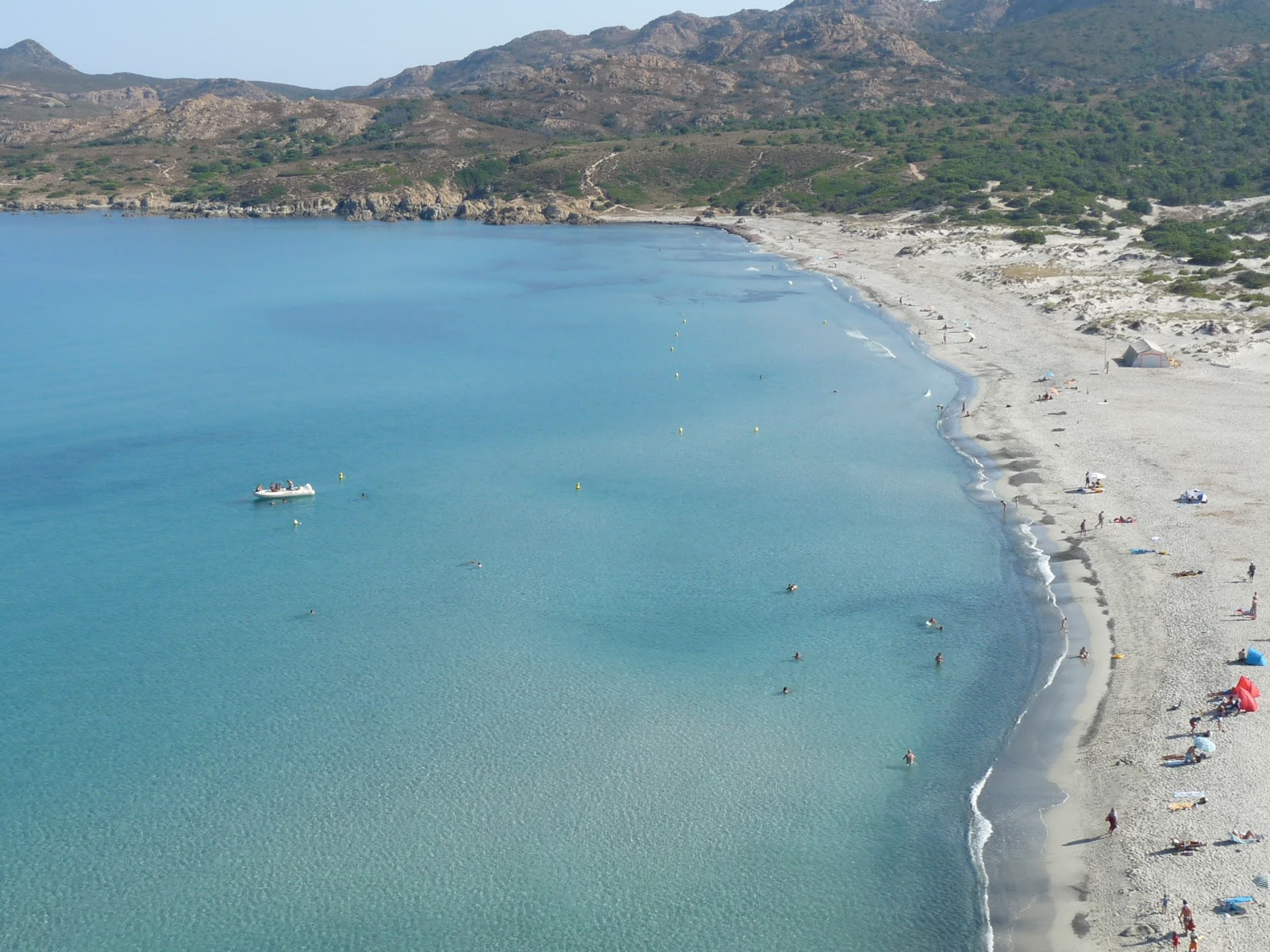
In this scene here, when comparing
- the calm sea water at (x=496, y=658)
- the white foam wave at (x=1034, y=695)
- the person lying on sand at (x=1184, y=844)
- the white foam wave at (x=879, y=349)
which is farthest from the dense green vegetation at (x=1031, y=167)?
the person lying on sand at (x=1184, y=844)

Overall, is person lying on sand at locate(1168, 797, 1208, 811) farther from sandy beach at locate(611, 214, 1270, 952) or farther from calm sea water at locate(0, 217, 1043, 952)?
calm sea water at locate(0, 217, 1043, 952)

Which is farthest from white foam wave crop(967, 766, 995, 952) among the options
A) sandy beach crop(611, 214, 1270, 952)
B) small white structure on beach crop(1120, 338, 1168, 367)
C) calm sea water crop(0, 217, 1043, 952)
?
small white structure on beach crop(1120, 338, 1168, 367)

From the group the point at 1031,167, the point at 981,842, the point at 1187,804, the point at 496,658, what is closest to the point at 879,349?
the point at 496,658

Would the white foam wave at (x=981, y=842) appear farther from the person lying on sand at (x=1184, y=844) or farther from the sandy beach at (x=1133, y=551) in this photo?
the person lying on sand at (x=1184, y=844)

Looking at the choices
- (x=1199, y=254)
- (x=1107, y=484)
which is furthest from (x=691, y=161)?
(x=1107, y=484)

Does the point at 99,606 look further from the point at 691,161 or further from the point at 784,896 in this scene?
the point at 691,161
